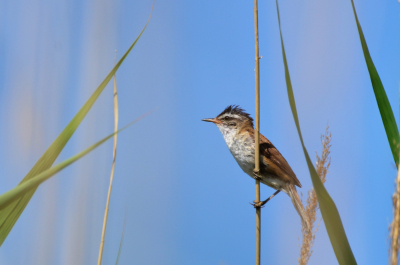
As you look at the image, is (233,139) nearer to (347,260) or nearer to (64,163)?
(347,260)

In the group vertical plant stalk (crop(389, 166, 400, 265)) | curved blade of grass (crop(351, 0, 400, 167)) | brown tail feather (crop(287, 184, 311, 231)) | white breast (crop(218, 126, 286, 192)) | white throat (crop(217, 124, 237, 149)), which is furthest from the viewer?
white throat (crop(217, 124, 237, 149))

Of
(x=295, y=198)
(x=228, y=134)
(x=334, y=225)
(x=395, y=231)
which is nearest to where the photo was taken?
(x=395, y=231)

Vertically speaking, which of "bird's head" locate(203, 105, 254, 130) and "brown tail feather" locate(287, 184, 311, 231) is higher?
"bird's head" locate(203, 105, 254, 130)

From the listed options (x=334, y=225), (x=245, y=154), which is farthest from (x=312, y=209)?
(x=245, y=154)

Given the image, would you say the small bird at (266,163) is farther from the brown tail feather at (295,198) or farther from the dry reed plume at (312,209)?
the dry reed plume at (312,209)

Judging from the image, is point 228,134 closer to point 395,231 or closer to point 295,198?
point 295,198

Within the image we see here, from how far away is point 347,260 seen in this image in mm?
1012

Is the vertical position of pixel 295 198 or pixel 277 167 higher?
pixel 277 167

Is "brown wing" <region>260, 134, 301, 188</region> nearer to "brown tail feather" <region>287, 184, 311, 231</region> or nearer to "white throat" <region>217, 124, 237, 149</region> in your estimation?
"brown tail feather" <region>287, 184, 311, 231</region>

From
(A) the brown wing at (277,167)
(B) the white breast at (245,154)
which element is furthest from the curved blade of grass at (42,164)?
(A) the brown wing at (277,167)

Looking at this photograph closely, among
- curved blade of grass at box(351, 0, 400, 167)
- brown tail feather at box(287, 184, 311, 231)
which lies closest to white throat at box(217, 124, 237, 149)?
brown tail feather at box(287, 184, 311, 231)

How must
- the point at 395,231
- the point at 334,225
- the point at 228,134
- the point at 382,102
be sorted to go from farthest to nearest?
the point at 228,134 → the point at 382,102 → the point at 334,225 → the point at 395,231

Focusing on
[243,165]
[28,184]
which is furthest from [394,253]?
[243,165]

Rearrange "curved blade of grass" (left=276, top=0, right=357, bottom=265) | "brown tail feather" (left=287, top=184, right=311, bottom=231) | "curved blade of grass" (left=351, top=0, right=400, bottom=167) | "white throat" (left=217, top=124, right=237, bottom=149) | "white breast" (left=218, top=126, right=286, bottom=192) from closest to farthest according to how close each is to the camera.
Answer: "curved blade of grass" (left=276, top=0, right=357, bottom=265), "curved blade of grass" (left=351, top=0, right=400, bottom=167), "brown tail feather" (left=287, top=184, right=311, bottom=231), "white breast" (left=218, top=126, right=286, bottom=192), "white throat" (left=217, top=124, right=237, bottom=149)
